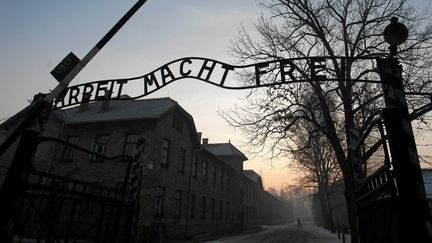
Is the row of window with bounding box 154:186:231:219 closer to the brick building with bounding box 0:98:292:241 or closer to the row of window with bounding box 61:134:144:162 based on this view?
the brick building with bounding box 0:98:292:241

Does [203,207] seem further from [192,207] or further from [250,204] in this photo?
[250,204]

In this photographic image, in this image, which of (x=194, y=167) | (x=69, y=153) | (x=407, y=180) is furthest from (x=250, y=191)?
(x=407, y=180)

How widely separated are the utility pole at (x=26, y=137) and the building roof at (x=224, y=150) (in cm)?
3543

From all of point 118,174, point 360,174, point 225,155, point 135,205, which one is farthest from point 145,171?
point 225,155

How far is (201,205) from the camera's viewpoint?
26.4 meters

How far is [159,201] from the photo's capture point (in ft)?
64.4

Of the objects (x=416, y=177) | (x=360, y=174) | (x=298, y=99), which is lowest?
(x=416, y=177)

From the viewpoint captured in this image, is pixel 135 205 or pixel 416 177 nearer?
pixel 416 177

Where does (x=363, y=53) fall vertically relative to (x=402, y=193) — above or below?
above

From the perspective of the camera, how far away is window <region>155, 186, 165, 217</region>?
19.2 meters

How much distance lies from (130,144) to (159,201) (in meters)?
4.27

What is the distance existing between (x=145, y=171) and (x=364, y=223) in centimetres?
1511

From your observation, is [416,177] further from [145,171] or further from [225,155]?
[225,155]

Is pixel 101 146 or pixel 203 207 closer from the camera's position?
pixel 101 146
